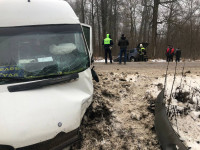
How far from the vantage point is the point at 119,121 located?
3.54 m

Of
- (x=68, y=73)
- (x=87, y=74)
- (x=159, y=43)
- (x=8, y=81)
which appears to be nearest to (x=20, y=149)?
(x=8, y=81)

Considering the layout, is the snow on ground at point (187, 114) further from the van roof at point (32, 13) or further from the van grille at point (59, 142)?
the van roof at point (32, 13)

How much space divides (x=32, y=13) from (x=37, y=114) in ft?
6.80

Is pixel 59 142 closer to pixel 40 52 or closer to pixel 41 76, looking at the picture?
pixel 41 76

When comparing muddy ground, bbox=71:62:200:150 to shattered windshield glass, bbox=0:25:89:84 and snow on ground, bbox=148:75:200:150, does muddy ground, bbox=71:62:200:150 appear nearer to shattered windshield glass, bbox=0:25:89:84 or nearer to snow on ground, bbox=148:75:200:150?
snow on ground, bbox=148:75:200:150

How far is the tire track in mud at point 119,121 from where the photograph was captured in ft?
9.53

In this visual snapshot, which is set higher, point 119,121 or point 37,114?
point 37,114

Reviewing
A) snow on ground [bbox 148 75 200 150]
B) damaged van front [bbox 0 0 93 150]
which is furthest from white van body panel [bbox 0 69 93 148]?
snow on ground [bbox 148 75 200 150]

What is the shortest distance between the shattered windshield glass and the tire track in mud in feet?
3.53

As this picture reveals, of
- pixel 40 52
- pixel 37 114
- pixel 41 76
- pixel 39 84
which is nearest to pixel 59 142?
pixel 37 114

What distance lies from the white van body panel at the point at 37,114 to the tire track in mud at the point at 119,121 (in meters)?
0.85

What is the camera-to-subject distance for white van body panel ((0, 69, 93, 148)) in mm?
1841

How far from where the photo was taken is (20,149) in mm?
1812

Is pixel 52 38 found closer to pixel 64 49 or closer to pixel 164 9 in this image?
pixel 64 49
